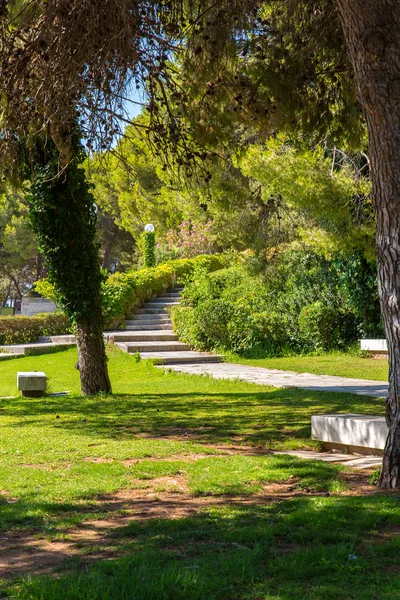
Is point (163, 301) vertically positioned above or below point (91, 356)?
above

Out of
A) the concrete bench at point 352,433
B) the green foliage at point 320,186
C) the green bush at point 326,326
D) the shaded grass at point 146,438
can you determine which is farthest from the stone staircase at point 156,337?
the concrete bench at point 352,433

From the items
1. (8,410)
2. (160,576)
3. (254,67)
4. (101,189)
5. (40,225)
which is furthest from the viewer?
(101,189)

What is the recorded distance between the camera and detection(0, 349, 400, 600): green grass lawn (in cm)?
318

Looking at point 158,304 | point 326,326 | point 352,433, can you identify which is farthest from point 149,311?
point 352,433

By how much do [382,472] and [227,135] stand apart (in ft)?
17.4

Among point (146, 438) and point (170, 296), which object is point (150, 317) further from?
point (146, 438)

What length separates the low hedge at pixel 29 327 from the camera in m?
22.0

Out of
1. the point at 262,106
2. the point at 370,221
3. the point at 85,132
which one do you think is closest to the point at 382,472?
the point at 262,106

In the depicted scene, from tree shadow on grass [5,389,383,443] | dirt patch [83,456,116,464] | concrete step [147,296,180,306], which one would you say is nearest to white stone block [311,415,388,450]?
tree shadow on grass [5,389,383,443]

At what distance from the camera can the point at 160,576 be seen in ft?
10.6

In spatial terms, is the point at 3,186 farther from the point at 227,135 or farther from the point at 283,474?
the point at 283,474

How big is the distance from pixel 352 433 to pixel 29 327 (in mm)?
17102

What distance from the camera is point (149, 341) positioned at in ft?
63.9

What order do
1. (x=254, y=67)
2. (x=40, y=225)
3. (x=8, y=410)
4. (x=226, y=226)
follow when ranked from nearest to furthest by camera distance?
1. (x=254, y=67)
2. (x=8, y=410)
3. (x=40, y=225)
4. (x=226, y=226)
